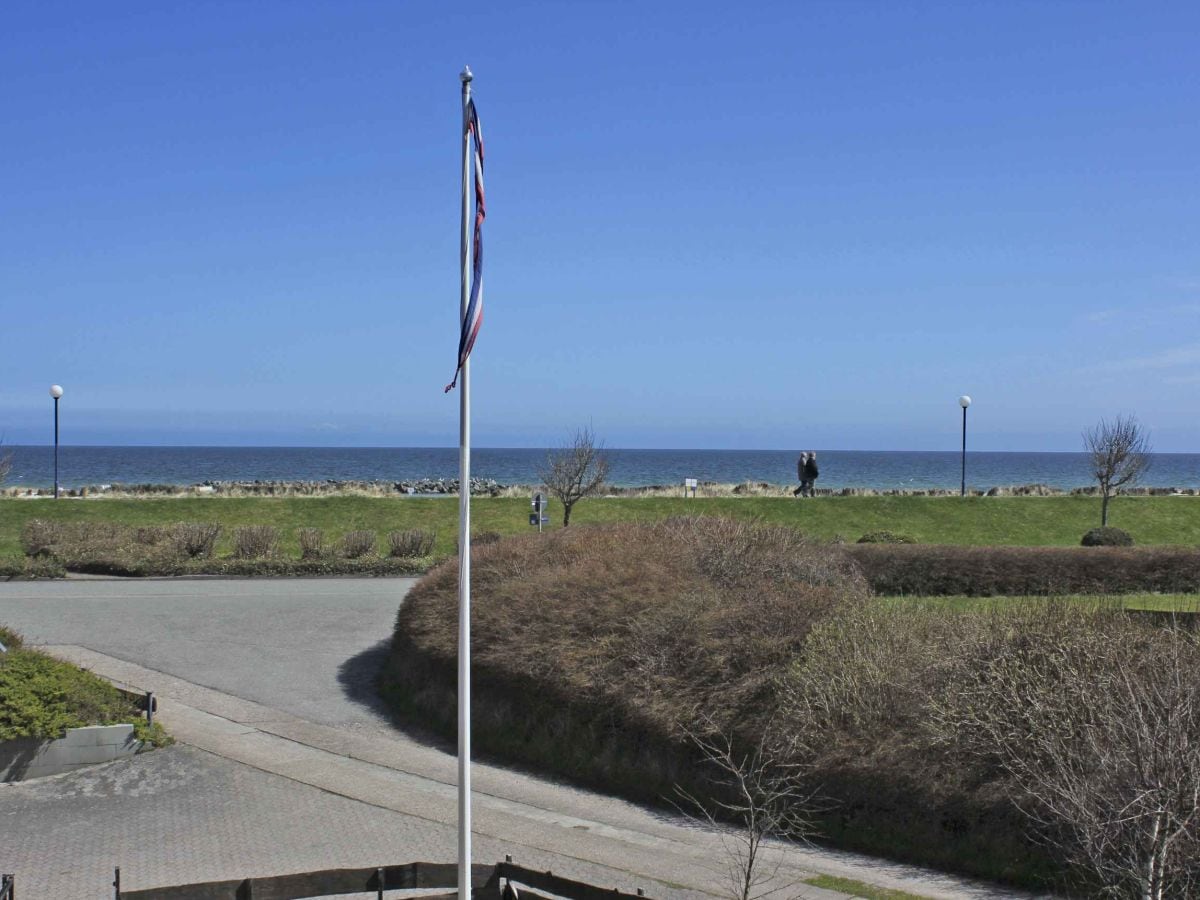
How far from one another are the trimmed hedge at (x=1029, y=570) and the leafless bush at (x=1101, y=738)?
12.3 meters

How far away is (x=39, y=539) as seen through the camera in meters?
30.0

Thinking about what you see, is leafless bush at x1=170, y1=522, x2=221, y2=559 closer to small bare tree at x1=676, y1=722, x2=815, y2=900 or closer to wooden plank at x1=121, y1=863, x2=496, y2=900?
small bare tree at x1=676, y1=722, x2=815, y2=900

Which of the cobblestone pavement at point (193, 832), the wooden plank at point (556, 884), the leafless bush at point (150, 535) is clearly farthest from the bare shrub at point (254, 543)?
the wooden plank at point (556, 884)

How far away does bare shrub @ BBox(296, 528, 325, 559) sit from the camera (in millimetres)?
30234

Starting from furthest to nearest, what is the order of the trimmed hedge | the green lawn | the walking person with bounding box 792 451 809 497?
1. the walking person with bounding box 792 451 809 497
2. the green lawn
3. the trimmed hedge

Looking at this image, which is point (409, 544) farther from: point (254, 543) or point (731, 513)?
point (731, 513)

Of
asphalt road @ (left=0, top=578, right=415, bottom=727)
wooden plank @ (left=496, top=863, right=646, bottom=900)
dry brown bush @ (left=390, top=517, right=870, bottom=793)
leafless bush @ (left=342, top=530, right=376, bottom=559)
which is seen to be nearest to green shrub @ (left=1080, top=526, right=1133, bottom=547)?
dry brown bush @ (left=390, top=517, right=870, bottom=793)

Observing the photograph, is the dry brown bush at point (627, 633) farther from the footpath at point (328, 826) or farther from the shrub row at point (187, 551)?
the shrub row at point (187, 551)

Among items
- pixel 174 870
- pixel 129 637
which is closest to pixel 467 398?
pixel 174 870

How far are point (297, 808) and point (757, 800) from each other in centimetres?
456

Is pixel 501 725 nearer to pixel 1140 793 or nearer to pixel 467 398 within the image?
pixel 467 398

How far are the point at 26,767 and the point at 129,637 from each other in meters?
8.30

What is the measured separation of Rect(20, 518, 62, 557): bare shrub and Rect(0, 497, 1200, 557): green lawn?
3803mm

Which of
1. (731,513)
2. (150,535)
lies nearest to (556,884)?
(150,535)
